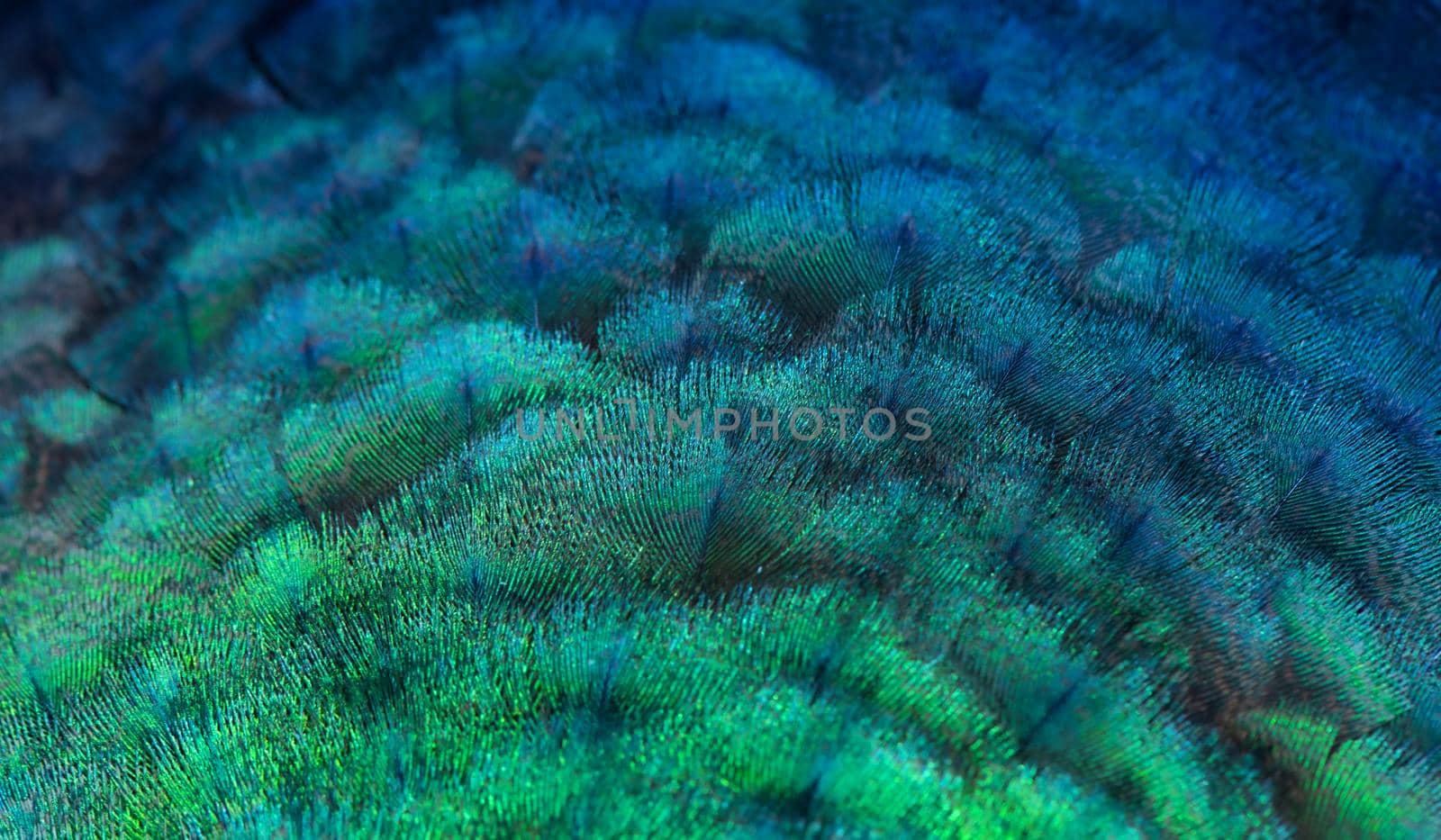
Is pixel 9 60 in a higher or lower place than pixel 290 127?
lower

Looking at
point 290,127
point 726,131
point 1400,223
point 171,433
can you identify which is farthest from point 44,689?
point 1400,223

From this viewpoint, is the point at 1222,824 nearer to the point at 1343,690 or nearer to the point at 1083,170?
the point at 1343,690

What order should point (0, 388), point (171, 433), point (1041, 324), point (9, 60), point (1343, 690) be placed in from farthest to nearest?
point (9, 60), point (0, 388), point (171, 433), point (1041, 324), point (1343, 690)

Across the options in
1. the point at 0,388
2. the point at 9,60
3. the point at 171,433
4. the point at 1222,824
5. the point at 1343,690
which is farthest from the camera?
the point at 9,60

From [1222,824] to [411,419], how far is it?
1275mm

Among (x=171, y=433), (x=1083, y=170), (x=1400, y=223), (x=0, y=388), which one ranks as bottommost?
(x=0, y=388)

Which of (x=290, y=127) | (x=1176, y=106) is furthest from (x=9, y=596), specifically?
(x=1176, y=106)

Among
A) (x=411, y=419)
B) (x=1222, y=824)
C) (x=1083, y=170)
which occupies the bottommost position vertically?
(x=411, y=419)

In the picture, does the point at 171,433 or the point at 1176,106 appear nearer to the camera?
the point at 171,433

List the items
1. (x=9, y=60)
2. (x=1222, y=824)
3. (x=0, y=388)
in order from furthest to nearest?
(x=9, y=60), (x=0, y=388), (x=1222, y=824)

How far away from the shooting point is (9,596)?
169cm

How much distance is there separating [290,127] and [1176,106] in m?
1.84

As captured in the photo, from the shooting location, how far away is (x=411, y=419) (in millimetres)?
1649

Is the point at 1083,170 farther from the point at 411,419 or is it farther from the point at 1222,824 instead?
the point at 411,419
